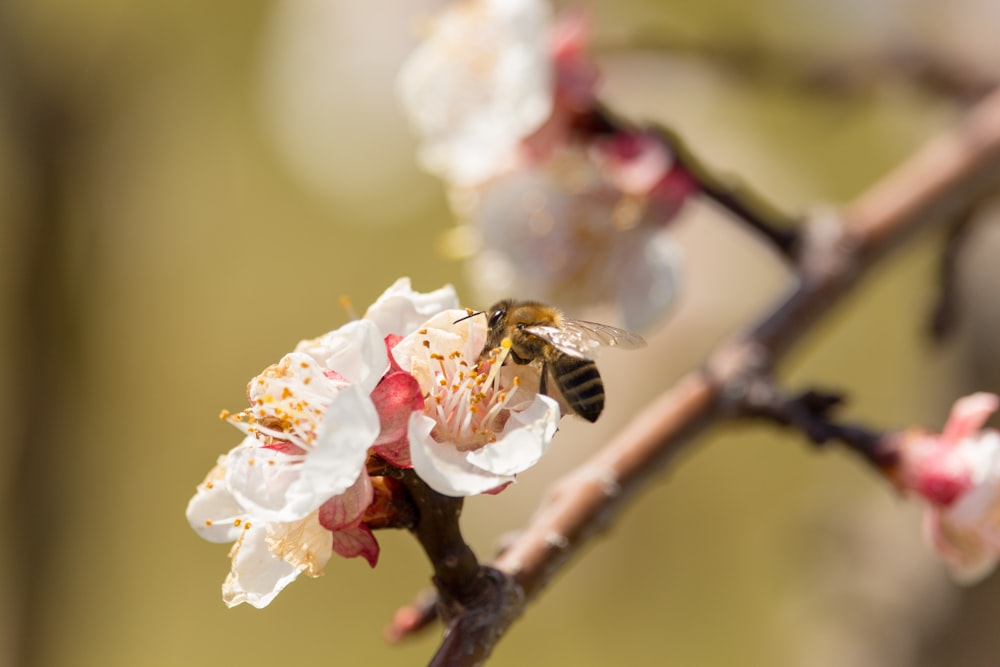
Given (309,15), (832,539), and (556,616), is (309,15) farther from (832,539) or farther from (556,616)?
(832,539)

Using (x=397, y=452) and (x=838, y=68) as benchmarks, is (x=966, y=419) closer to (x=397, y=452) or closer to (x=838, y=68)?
(x=397, y=452)

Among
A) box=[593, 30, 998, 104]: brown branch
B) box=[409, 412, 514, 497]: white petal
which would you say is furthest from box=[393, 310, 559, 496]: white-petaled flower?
box=[593, 30, 998, 104]: brown branch

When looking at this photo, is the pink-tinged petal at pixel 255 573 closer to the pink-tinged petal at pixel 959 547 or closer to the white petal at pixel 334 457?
the white petal at pixel 334 457

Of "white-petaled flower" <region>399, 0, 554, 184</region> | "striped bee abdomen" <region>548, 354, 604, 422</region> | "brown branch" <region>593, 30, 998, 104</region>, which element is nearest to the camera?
"striped bee abdomen" <region>548, 354, 604, 422</region>

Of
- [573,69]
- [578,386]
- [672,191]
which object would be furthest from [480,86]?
[578,386]

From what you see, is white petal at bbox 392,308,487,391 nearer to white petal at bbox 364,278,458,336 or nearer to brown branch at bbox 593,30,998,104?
white petal at bbox 364,278,458,336
